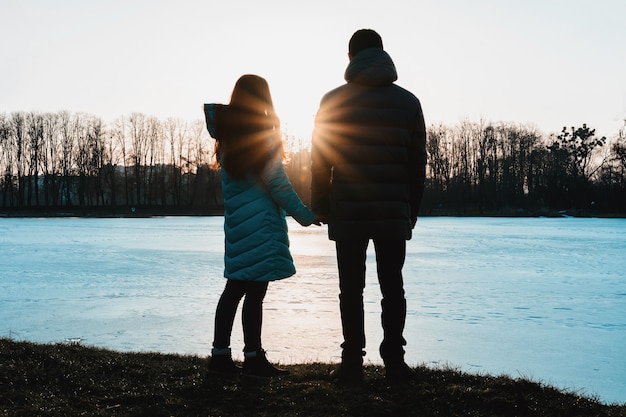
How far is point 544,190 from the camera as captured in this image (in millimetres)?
62062

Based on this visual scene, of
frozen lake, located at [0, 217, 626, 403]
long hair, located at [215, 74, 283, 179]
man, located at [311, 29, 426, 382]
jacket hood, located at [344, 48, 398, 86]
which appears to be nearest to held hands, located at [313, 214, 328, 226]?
man, located at [311, 29, 426, 382]

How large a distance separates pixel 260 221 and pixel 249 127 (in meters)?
0.51

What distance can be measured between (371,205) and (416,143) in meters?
0.43

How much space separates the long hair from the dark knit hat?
0.52m

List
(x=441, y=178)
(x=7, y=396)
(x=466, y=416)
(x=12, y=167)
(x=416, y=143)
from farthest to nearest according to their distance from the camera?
(x=441, y=178) → (x=12, y=167) → (x=416, y=143) → (x=7, y=396) → (x=466, y=416)

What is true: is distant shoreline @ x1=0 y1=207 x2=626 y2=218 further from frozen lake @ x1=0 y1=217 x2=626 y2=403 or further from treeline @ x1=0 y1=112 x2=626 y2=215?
frozen lake @ x1=0 y1=217 x2=626 y2=403

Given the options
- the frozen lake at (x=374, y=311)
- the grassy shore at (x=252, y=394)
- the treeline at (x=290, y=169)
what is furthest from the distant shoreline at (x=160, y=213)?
the grassy shore at (x=252, y=394)

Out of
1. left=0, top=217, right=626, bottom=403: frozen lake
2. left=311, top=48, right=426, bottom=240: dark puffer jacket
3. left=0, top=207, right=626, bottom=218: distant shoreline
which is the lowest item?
left=0, top=217, right=626, bottom=403: frozen lake

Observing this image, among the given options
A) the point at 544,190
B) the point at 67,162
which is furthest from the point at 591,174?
the point at 67,162

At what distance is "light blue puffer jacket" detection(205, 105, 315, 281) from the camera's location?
3451 mm

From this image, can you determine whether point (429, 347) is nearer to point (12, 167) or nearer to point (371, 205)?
point (371, 205)

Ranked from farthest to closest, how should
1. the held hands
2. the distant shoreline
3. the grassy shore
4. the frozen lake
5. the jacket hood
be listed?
the distant shoreline → the frozen lake → the held hands → the jacket hood → the grassy shore

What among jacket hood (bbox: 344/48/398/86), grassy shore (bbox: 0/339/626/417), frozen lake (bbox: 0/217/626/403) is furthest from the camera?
frozen lake (bbox: 0/217/626/403)

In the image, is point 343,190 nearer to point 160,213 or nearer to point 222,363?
point 222,363
